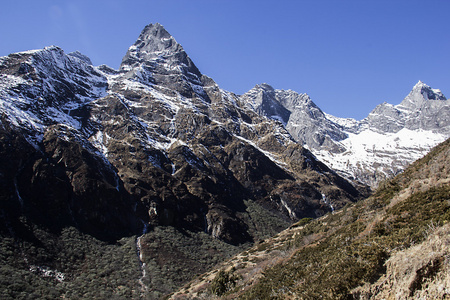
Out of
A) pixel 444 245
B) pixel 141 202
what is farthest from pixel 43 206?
pixel 444 245

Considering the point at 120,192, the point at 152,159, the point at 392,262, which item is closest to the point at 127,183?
the point at 120,192

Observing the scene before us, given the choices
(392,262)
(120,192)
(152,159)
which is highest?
(152,159)

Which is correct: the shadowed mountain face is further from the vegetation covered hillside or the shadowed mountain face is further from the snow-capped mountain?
the vegetation covered hillside

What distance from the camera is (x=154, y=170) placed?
137m

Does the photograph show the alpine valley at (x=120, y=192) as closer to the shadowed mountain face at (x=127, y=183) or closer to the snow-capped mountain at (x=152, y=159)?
the shadowed mountain face at (x=127, y=183)

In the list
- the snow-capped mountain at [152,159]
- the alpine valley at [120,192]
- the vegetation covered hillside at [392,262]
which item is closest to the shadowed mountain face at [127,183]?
the alpine valley at [120,192]

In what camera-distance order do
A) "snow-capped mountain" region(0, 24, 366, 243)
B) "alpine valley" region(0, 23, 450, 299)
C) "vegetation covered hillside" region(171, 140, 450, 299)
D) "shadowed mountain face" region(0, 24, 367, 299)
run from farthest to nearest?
"snow-capped mountain" region(0, 24, 366, 243) → "shadowed mountain face" region(0, 24, 367, 299) → "alpine valley" region(0, 23, 450, 299) → "vegetation covered hillside" region(171, 140, 450, 299)

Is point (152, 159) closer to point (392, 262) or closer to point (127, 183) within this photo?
point (127, 183)

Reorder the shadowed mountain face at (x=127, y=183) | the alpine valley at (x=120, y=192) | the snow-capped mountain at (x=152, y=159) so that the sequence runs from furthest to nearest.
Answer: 1. the snow-capped mountain at (x=152, y=159)
2. the shadowed mountain face at (x=127, y=183)
3. the alpine valley at (x=120, y=192)

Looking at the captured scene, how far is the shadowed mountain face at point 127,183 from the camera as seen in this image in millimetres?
85688

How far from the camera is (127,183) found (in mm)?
124625

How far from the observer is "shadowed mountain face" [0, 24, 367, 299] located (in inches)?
3374

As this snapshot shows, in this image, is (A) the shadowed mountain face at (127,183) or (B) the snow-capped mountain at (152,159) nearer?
(A) the shadowed mountain face at (127,183)

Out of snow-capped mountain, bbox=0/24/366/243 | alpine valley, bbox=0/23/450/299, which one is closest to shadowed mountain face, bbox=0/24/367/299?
alpine valley, bbox=0/23/450/299
